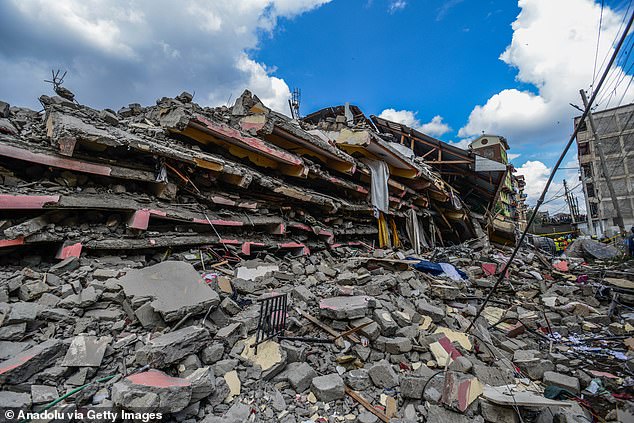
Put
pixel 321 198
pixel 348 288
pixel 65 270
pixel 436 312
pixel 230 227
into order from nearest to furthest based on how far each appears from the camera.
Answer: pixel 65 270
pixel 436 312
pixel 348 288
pixel 230 227
pixel 321 198

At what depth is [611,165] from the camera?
21.7 metres

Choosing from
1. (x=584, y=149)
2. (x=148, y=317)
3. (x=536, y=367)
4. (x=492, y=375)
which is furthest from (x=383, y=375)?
(x=584, y=149)

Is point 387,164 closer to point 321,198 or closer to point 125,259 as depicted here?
point 321,198

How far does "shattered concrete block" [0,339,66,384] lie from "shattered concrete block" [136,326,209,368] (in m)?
0.64

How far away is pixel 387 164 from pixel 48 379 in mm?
8056

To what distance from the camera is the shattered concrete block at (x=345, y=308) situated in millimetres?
3301

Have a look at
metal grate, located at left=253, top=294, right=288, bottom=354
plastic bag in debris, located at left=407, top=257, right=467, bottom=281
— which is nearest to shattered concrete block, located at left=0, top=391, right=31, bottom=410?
metal grate, located at left=253, top=294, right=288, bottom=354

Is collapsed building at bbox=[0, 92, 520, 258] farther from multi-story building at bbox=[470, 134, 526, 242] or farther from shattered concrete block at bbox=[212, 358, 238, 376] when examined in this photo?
multi-story building at bbox=[470, 134, 526, 242]

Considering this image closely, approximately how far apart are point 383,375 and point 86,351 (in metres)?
2.64

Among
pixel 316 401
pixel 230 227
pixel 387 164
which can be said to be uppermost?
pixel 387 164

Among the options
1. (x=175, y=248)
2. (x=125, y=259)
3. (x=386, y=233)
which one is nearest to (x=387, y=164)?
(x=386, y=233)

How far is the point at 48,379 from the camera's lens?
2051 mm

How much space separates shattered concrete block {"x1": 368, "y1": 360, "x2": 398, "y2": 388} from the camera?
2.64 meters

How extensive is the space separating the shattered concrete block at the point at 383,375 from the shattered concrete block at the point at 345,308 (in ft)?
2.19
